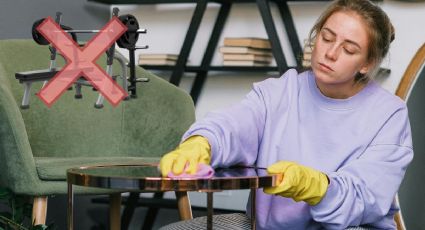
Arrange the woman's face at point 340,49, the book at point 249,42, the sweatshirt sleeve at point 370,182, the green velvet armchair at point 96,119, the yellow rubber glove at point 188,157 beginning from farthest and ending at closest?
the book at point 249,42 → the green velvet armchair at point 96,119 → the woman's face at point 340,49 → the sweatshirt sleeve at point 370,182 → the yellow rubber glove at point 188,157

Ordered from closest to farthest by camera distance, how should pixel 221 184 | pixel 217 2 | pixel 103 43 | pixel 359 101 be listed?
1. pixel 221 184
2. pixel 359 101
3. pixel 103 43
4. pixel 217 2

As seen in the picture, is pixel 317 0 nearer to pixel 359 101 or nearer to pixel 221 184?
pixel 359 101

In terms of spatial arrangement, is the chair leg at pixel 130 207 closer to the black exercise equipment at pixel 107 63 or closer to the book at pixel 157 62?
the book at pixel 157 62

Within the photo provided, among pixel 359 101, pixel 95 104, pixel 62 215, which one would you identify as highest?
pixel 359 101

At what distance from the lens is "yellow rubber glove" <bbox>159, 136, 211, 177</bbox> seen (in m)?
1.44

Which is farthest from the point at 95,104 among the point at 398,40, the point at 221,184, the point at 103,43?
the point at 221,184

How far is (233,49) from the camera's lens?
149 inches

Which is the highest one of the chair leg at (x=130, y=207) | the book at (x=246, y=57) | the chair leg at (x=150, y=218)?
the book at (x=246, y=57)

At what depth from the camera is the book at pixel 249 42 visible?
12.1ft

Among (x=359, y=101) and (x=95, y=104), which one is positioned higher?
(x=359, y=101)

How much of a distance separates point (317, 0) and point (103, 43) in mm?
1124

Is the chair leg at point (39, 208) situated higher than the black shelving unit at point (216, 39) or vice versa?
the black shelving unit at point (216, 39)

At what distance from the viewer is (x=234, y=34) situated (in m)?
4.04

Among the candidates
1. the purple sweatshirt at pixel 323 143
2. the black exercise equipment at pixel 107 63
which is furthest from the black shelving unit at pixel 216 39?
the purple sweatshirt at pixel 323 143
